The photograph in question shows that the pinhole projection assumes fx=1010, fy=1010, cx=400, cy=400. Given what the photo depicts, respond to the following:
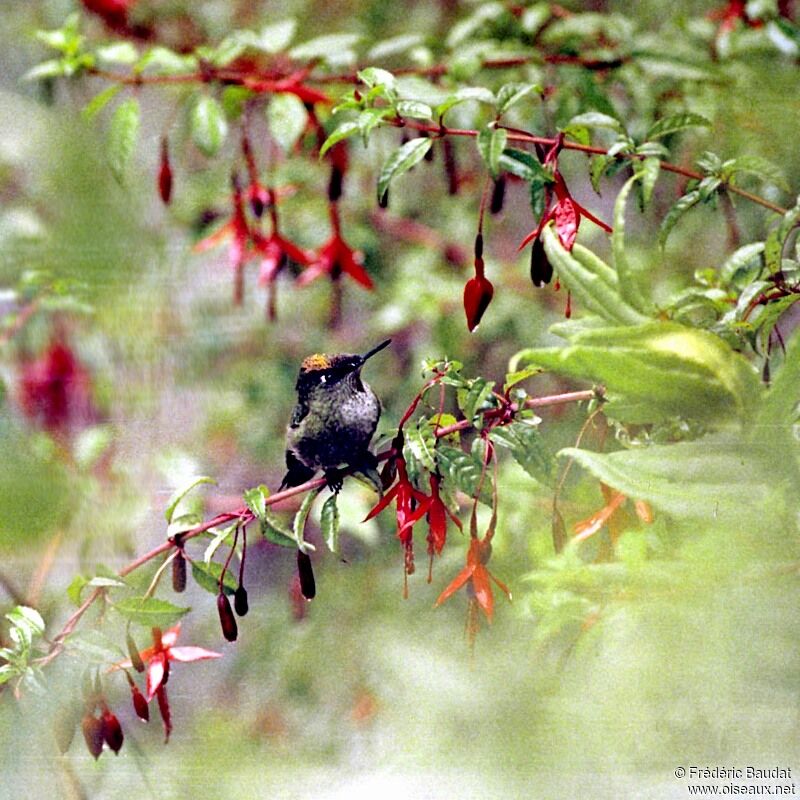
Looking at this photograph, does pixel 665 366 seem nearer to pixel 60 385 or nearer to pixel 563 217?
pixel 563 217

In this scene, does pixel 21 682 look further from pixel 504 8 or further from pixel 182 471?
pixel 504 8

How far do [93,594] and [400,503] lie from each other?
A: 0.30 ft

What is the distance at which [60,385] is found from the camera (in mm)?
592

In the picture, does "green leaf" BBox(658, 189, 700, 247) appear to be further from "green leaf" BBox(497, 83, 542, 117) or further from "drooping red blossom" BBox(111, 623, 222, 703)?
"drooping red blossom" BBox(111, 623, 222, 703)

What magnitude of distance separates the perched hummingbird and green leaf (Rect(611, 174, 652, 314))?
6 centimetres

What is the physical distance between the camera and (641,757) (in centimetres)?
25

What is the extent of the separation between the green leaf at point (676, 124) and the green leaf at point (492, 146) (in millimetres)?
53

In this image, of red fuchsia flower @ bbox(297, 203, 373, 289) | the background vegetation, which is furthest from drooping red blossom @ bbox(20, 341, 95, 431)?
red fuchsia flower @ bbox(297, 203, 373, 289)

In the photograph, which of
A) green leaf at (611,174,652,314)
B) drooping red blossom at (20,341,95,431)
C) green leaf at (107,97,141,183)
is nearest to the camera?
green leaf at (611,174,652,314)

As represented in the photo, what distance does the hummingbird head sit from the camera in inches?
9.4

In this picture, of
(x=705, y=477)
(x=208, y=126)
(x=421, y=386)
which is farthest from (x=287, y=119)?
(x=705, y=477)

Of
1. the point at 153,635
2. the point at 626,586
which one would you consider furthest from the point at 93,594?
the point at 626,586

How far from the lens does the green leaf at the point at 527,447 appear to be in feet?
0.76

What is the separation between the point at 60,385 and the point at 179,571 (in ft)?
1.22
